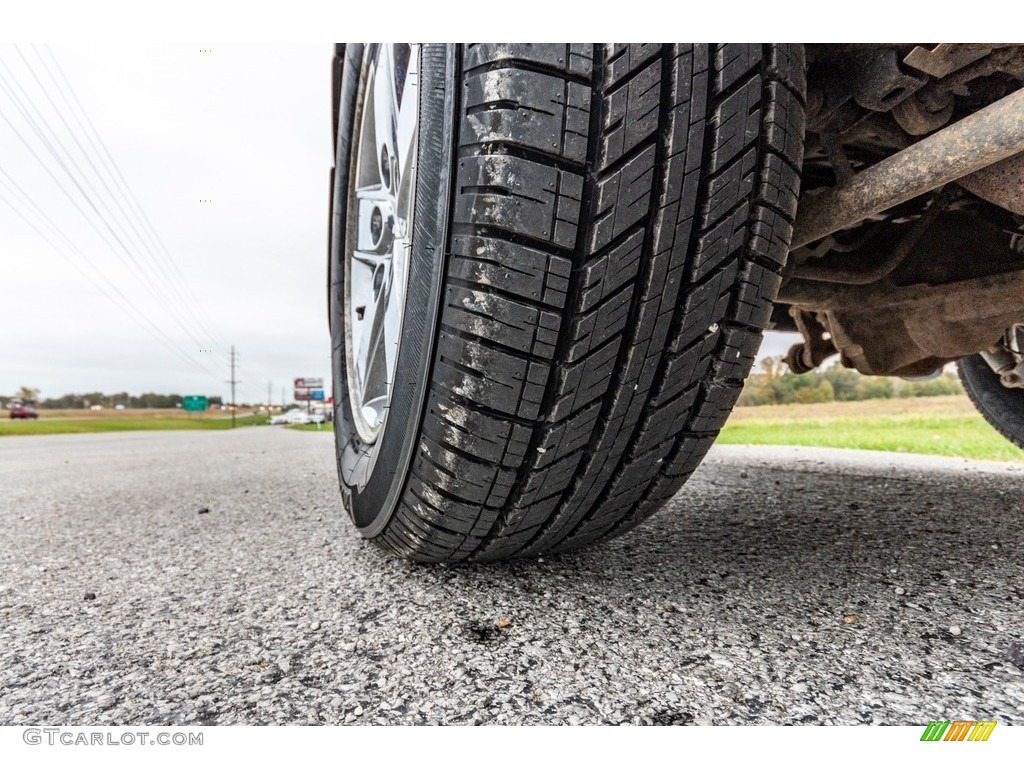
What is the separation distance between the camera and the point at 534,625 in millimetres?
824

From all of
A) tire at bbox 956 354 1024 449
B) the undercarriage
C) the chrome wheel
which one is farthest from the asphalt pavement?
tire at bbox 956 354 1024 449

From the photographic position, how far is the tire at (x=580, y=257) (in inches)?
26.0

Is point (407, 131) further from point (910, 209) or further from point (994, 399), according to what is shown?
point (994, 399)

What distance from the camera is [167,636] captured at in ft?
2.69

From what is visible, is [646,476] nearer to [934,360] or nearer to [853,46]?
[853,46]

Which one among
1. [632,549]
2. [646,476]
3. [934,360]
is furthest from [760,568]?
[934,360]

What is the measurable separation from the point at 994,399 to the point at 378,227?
2.44 m

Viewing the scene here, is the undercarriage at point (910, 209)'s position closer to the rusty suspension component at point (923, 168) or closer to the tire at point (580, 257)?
the rusty suspension component at point (923, 168)

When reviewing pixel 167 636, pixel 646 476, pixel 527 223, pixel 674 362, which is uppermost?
pixel 527 223

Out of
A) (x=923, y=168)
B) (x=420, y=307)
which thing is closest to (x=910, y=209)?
(x=923, y=168)

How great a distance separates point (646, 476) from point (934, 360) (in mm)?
1148
